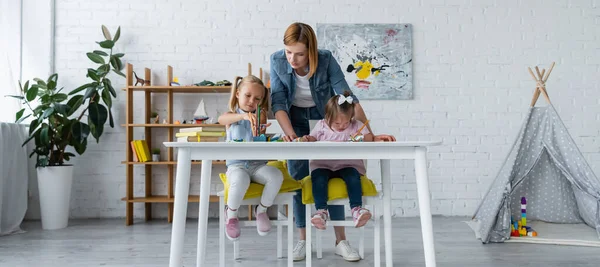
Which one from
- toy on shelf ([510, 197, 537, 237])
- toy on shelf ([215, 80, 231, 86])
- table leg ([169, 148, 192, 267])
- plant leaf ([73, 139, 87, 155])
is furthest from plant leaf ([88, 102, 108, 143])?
toy on shelf ([510, 197, 537, 237])

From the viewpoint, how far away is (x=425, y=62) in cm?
393

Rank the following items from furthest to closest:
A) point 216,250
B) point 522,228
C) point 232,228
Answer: point 522,228 < point 216,250 < point 232,228

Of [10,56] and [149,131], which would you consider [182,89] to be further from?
[10,56]

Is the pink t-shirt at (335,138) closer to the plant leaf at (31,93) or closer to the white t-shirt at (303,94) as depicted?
the white t-shirt at (303,94)

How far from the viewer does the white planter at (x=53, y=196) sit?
3361mm

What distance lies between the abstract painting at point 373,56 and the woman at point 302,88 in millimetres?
1600

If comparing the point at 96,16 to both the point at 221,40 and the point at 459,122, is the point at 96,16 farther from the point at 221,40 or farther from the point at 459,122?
the point at 459,122

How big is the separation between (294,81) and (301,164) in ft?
1.52

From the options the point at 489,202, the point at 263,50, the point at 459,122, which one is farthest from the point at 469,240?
the point at 263,50

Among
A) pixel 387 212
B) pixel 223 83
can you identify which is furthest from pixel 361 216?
pixel 223 83

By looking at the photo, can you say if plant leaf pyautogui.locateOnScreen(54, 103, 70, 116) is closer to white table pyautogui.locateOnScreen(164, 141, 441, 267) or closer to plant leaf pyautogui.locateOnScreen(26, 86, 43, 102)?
plant leaf pyautogui.locateOnScreen(26, 86, 43, 102)

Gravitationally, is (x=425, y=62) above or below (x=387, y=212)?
above

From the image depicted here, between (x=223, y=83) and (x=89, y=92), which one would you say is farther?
(x=223, y=83)

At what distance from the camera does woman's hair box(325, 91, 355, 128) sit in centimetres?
213
